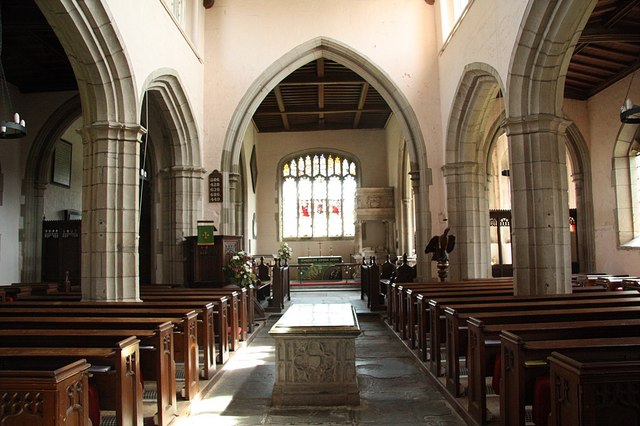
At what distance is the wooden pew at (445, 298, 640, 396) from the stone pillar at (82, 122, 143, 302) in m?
4.30

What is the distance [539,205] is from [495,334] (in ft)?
11.7

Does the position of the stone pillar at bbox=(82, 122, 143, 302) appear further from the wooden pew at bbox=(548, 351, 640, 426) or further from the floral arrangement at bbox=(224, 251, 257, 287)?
the wooden pew at bbox=(548, 351, 640, 426)

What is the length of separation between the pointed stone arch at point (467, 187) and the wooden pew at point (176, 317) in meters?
6.87

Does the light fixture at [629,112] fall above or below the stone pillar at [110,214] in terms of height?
above

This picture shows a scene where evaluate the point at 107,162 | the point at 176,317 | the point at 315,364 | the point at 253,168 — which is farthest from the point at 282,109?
the point at 315,364

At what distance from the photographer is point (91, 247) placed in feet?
22.9

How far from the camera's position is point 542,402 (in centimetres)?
299

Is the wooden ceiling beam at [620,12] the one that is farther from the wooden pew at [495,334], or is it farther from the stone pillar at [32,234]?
the stone pillar at [32,234]

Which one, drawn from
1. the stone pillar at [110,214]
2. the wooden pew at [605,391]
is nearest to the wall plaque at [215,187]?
the stone pillar at [110,214]

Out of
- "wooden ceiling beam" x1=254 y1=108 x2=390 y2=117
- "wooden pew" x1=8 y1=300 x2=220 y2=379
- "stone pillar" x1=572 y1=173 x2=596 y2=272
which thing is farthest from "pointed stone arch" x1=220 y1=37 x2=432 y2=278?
"wooden pew" x1=8 y1=300 x2=220 y2=379

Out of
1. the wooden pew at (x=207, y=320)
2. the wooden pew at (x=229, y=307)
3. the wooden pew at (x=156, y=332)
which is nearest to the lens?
the wooden pew at (x=156, y=332)

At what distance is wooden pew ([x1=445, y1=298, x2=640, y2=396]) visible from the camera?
13.9 feet

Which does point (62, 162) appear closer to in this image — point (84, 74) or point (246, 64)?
point (246, 64)

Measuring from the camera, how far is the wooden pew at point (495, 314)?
423 centimetres
